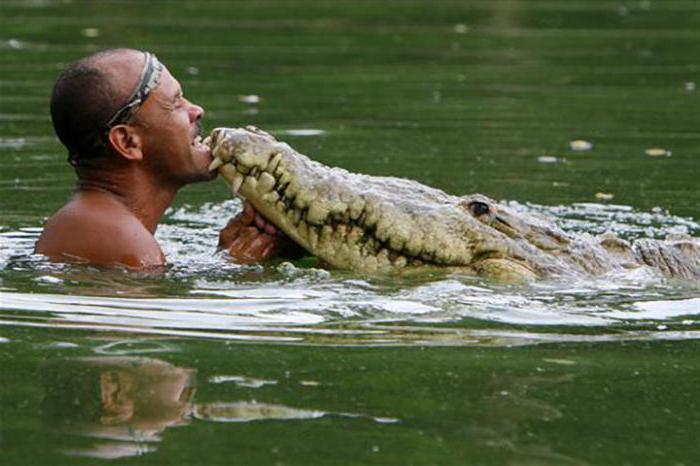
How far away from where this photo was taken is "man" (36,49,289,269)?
821 centimetres

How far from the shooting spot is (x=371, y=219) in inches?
313

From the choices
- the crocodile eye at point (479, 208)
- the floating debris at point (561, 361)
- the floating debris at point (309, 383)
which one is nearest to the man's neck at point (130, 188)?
the crocodile eye at point (479, 208)

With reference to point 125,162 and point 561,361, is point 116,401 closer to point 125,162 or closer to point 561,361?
point 561,361

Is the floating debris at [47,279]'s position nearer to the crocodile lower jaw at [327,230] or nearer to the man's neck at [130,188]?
the man's neck at [130,188]

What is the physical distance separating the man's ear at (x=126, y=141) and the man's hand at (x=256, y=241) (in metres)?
0.59

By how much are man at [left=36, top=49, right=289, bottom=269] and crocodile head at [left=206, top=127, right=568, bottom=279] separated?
31cm

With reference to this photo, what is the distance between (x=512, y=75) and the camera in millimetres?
16547

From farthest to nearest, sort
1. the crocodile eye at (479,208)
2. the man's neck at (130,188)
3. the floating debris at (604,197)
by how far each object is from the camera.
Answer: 1. the floating debris at (604,197)
2. the man's neck at (130,188)
3. the crocodile eye at (479,208)

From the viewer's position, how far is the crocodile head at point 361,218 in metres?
7.96

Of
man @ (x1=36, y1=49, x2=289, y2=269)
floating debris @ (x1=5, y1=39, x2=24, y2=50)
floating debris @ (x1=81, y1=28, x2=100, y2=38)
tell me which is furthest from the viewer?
floating debris @ (x1=81, y1=28, x2=100, y2=38)

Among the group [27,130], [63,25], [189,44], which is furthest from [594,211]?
[63,25]

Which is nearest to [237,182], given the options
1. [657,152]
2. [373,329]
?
[373,329]

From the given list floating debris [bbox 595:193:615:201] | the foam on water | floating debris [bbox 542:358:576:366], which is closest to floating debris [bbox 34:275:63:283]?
the foam on water

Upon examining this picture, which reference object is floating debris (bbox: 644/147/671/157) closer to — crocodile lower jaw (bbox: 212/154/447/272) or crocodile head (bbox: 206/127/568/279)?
crocodile head (bbox: 206/127/568/279)
